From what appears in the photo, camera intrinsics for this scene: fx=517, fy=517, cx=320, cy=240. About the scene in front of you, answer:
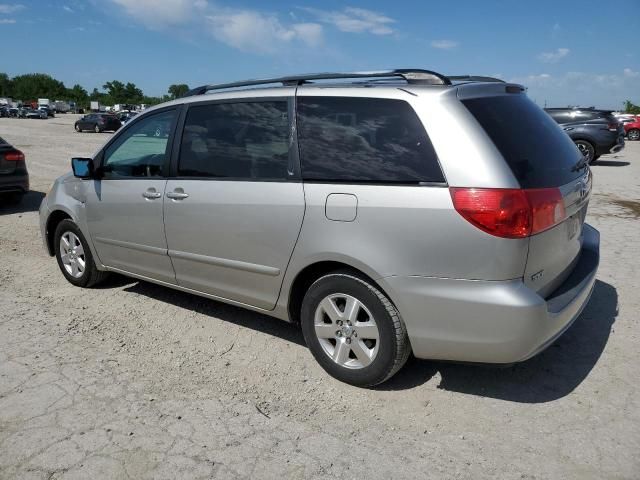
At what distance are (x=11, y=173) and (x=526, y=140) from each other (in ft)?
27.2

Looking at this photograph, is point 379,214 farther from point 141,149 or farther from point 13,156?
point 13,156

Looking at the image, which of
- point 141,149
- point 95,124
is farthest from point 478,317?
point 95,124

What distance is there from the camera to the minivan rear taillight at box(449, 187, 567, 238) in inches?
101

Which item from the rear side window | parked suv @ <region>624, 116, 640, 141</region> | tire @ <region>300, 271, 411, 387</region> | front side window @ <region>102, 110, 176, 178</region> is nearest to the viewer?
the rear side window

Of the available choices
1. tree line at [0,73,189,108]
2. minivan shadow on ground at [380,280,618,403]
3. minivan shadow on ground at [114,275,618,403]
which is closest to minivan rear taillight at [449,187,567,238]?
minivan shadow on ground at [114,275,618,403]

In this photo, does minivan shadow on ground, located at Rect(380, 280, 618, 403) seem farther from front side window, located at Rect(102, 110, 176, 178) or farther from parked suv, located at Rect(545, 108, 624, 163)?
parked suv, located at Rect(545, 108, 624, 163)

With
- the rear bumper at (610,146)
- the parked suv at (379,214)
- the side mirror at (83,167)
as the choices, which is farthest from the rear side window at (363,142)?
the rear bumper at (610,146)

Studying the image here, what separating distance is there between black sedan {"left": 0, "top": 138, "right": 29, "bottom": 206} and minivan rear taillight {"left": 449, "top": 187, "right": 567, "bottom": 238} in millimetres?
8117

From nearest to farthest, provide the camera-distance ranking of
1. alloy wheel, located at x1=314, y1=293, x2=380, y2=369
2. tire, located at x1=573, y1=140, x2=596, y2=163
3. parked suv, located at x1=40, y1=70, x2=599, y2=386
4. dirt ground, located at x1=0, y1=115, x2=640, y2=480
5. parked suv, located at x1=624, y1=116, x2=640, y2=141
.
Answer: dirt ground, located at x1=0, y1=115, x2=640, y2=480
parked suv, located at x1=40, y1=70, x2=599, y2=386
alloy wheel, located at x1=314, y1=293, x2=380, y2=369
tire, located at x1=573, y1=140, x2=596, y2=163
parked suv, located at x1=624, y1=116, x2=640, y2=141

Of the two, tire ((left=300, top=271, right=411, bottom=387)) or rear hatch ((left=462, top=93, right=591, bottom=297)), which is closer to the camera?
rear hatch ((left=462, top=93, right=591, bottom=297))

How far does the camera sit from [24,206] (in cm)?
914

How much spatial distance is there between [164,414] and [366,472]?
1.21 m

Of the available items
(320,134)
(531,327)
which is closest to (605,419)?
(531,327)

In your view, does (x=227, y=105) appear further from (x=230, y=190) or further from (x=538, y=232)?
(x=538, y=232)
